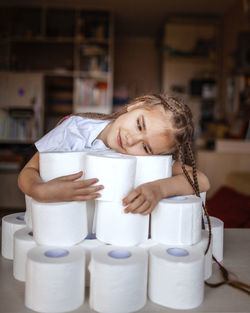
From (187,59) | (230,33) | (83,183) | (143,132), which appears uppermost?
(230,33)

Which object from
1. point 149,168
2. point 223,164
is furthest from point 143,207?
point 223,164

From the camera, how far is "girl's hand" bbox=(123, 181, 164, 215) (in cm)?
76

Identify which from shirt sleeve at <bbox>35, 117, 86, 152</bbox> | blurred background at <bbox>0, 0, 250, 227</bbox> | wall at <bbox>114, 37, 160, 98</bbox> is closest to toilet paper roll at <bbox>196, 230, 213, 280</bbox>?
shirt sleeve at <bbox>35, 117, 86, 152</bbox>

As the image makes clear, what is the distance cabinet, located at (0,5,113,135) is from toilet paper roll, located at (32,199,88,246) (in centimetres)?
380

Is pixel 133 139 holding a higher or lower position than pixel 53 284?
higher

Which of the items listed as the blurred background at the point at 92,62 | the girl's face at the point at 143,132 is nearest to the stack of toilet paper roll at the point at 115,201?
the girl's face at the point at 143,132

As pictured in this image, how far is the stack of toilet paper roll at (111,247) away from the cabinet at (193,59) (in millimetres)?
3971

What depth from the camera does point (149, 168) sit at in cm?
86

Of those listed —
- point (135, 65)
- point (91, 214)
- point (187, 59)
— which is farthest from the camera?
point (135, 65)

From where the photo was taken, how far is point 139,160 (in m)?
0.85

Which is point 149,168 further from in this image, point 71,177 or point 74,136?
point 74,136

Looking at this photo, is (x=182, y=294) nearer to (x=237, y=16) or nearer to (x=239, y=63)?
(x=239, y=63)

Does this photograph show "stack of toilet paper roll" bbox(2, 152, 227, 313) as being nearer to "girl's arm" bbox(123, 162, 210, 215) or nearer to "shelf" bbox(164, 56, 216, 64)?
"girl's arm" bbox(123, 162, 210, 215)

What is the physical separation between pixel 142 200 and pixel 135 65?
520 cm
